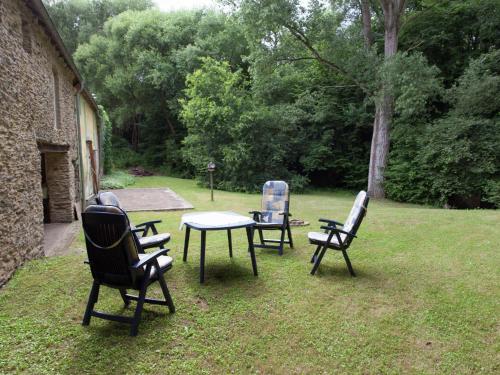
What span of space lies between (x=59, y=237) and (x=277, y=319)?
496 centimetres

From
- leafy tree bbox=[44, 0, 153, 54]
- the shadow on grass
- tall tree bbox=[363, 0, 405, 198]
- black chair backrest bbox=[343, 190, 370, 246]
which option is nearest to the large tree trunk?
tall tree bbox=[363, 0, 405, 198]

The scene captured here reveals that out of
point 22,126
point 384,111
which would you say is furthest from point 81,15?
point 22,126

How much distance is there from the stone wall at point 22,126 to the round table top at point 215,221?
201 centimetres

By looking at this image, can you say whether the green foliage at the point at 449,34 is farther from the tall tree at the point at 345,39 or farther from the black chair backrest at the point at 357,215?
the black chair backrest at the point at 357,215

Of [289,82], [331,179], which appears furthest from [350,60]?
[331,179]

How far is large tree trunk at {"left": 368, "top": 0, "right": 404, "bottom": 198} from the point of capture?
1195 centimetres

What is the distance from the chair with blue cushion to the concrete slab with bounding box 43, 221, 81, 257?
115 inches

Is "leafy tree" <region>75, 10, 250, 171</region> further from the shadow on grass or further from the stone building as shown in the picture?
the shadow on grass

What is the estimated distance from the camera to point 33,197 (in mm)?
4738

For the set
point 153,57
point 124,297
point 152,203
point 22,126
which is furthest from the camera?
point 153,57

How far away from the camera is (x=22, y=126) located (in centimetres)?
445

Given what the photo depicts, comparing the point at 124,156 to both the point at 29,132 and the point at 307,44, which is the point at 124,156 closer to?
the point at 307,44

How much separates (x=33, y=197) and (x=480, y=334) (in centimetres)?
549

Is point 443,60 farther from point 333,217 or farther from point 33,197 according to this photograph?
point 33,197
